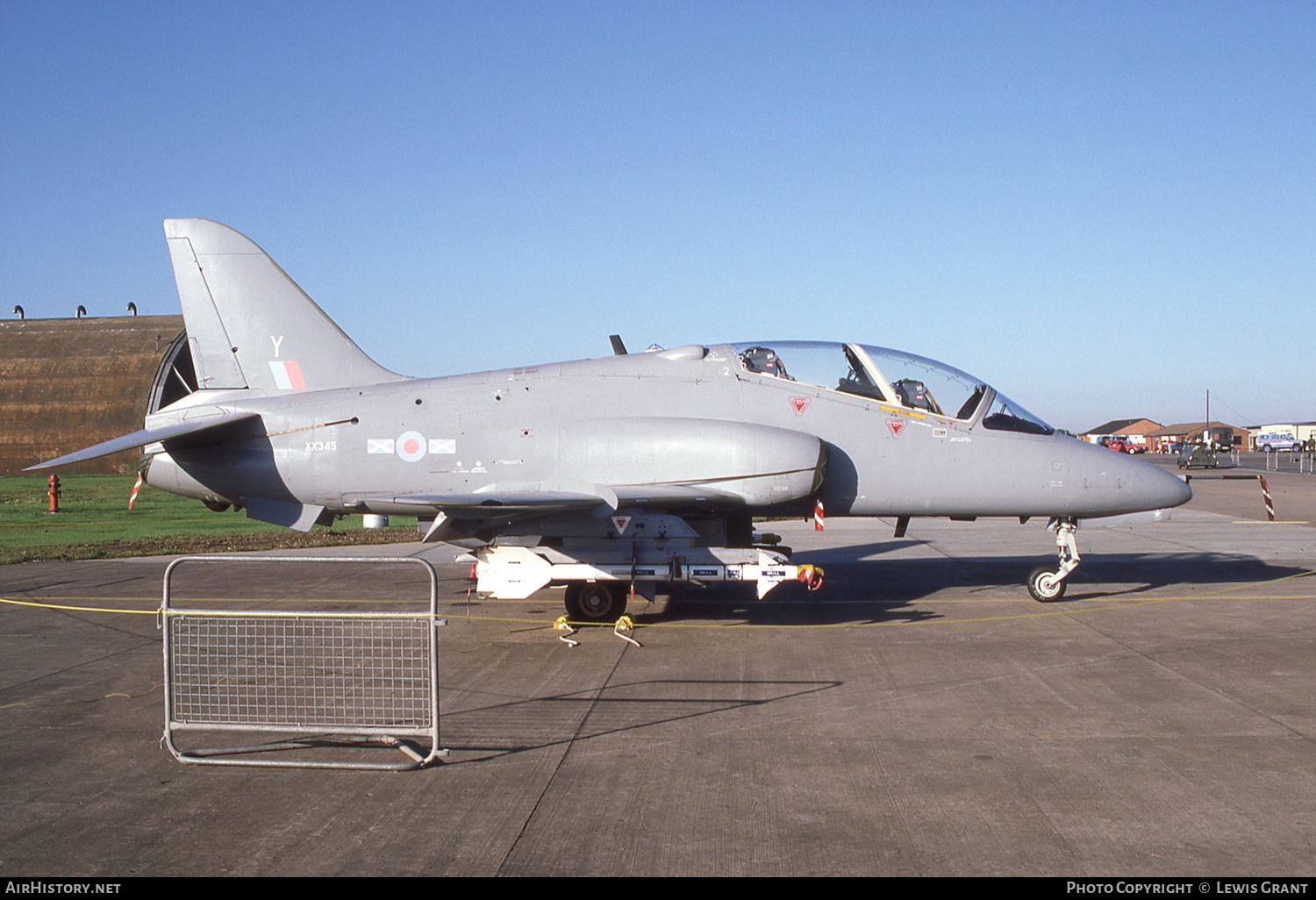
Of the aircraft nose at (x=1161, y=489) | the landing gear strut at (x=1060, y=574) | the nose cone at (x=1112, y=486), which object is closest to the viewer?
the nose cone at (x=1112, y=486)

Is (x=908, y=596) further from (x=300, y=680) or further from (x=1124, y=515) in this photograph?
(x=300, y=680)

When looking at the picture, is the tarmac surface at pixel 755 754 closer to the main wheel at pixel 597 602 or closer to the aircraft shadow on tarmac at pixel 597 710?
the aircraft shadow on tarmac at pixel 597 710

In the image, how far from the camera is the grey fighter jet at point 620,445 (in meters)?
10.4

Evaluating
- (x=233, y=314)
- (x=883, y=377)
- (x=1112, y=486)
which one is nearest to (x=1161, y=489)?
(x=1112, y=486)

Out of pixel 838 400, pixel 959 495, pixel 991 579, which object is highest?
pixel 838 400

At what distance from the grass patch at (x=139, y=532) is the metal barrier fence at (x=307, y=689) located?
9514mm

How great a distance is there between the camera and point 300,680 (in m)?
8.20

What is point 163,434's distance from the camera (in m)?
10.6

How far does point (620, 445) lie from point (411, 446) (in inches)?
98.8

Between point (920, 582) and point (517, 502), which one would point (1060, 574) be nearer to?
point (920, 582)

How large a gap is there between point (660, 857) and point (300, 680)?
189 inches

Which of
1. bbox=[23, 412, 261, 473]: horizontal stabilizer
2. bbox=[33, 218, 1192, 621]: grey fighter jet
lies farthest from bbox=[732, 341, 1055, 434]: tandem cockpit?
bbox=[23, 412, 261, 473]: horizontal stabilizer

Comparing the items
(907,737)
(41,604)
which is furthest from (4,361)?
(907,737)

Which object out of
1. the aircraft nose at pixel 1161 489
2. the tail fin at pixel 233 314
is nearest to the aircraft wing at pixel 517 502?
the tail fin at pixel 233 314
